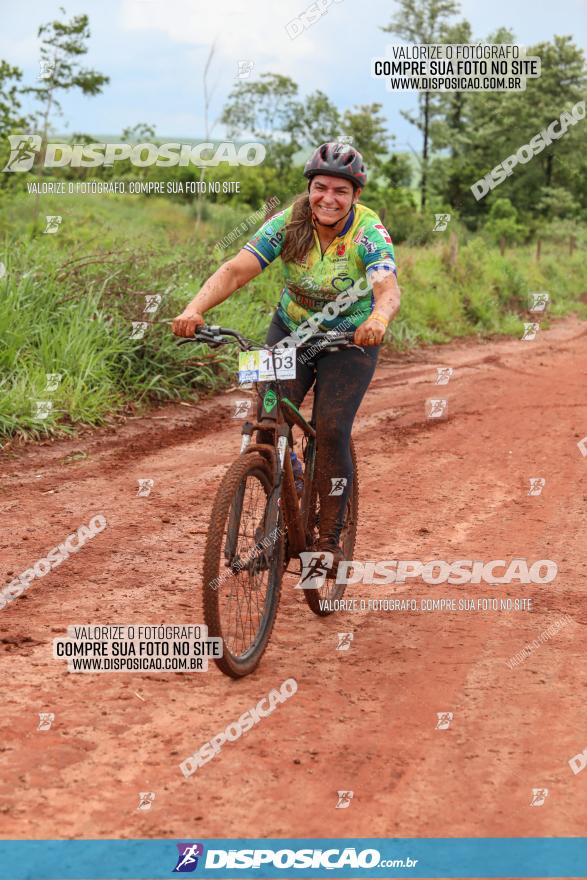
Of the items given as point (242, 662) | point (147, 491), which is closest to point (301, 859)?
point (242, 662)

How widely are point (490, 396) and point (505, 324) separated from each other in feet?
26.0

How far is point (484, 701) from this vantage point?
423cm

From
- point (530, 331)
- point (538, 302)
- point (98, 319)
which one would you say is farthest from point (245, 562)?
point (538, 302)

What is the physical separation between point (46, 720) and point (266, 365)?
1.65m

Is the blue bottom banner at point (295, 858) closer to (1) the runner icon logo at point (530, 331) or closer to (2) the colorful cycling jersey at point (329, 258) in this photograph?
(2) the colorful cycling jersey at point (329, 258)

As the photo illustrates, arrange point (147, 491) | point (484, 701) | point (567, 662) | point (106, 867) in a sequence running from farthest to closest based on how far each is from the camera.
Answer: point (147, 491)
point (567, 662)
point (484, 701)
point (106, 867)

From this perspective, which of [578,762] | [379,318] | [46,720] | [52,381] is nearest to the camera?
[578,762]

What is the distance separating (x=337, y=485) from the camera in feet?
16.5

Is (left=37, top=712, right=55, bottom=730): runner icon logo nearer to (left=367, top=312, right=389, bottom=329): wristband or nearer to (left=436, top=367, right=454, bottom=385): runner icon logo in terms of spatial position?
(left=367, top=312, right=389, bottom=329): wristband

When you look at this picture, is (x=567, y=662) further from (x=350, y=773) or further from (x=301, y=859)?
(x=301, y=859)

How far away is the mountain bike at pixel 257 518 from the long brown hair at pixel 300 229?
0.43 m

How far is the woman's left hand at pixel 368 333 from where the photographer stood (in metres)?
4.32

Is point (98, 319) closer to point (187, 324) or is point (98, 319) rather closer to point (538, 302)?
point (187, 324)

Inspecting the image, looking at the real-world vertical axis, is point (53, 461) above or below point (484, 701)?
above
